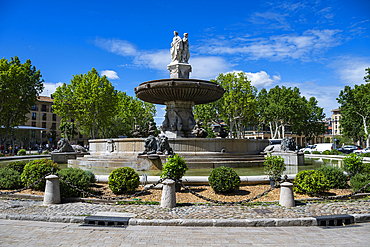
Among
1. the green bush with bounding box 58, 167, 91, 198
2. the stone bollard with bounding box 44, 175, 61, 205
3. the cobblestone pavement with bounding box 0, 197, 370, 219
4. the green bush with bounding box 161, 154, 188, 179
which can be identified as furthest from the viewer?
the green bush with bounding box 161, 154, 188, 179

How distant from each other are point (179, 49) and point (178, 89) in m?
4.65

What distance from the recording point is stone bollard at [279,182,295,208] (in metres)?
7.04

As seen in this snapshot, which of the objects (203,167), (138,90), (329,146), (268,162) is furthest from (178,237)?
(329,146)

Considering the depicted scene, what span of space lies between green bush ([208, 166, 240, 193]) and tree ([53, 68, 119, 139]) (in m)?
35.2

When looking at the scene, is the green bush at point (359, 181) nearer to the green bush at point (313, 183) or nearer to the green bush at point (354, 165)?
the green bush at point (354, 165)

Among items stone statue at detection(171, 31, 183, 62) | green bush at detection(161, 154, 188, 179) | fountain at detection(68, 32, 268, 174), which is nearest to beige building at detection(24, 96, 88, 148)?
fountain at detection(68, 32, 268, 174)

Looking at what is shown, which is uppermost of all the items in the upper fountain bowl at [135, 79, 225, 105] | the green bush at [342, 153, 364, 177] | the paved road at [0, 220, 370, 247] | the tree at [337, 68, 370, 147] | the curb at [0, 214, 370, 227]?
the tree at [337, 68, 370, 147]

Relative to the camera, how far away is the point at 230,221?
5.85m

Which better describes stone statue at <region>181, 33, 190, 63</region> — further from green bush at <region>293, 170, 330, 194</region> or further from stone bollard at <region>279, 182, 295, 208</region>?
stone bollard at <region>279, 182, 295, 208</region>

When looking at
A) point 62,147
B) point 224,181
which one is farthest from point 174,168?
point 62,147

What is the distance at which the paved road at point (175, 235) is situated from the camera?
4828 mm

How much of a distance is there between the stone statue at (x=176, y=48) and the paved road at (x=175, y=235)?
16.5 metres

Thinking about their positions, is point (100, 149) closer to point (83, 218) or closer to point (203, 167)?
point (203, 167)

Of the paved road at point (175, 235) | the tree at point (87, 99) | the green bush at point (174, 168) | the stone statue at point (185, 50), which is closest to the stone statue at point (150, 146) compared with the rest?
the green bush at point (174, 168)
